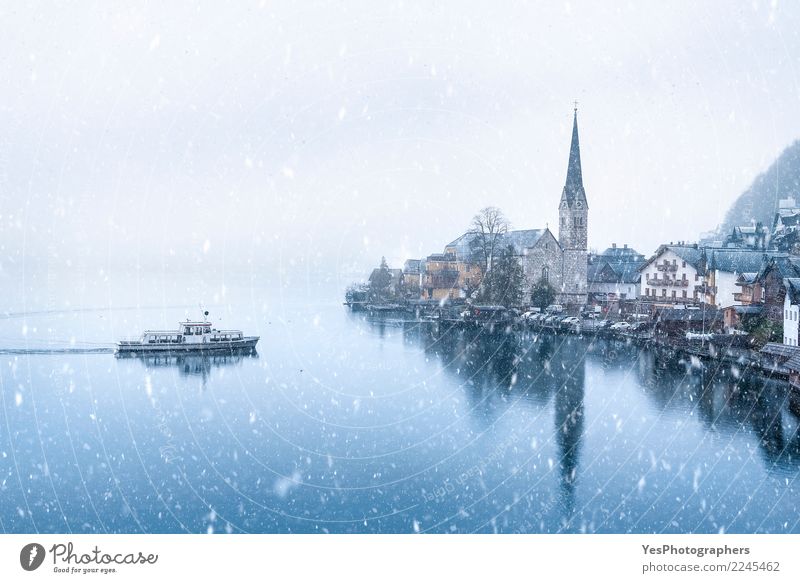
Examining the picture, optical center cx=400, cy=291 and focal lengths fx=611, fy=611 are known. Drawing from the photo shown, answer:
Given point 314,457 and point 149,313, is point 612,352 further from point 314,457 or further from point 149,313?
point 149,313

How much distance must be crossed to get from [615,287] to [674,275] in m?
1.27

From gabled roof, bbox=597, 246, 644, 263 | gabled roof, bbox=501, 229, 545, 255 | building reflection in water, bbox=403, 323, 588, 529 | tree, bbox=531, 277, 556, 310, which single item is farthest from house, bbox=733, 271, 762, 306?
tree, bbox=531, 277, 556, 310

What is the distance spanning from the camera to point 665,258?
26.7ft

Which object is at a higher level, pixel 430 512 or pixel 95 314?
pixel 95 314

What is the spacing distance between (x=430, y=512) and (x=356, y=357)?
436cm

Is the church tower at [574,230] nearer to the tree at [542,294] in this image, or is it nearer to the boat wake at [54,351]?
the tree at [542,294]

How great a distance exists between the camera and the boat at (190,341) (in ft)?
25.5

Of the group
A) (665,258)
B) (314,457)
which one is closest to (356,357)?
(314,457)

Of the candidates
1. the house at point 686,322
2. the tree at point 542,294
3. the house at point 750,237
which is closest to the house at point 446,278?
the tree at point 542,294

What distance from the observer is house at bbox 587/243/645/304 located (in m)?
8.02

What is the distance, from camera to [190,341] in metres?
7.95

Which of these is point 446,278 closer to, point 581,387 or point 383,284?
A: point 383,284

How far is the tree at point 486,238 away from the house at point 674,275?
7.02ft

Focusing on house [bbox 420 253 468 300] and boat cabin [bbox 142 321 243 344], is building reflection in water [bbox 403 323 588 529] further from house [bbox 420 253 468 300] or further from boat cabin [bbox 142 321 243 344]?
boat cabin [bbox 142 321 243 344]
